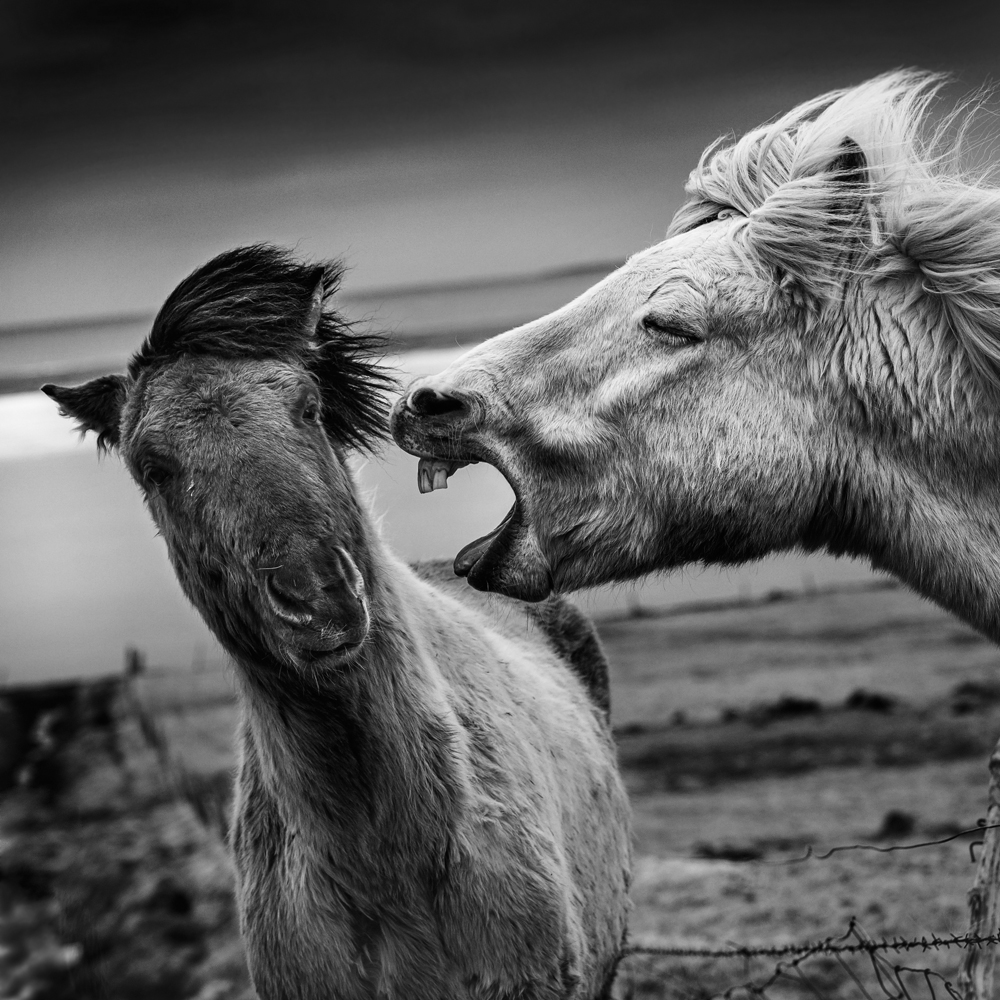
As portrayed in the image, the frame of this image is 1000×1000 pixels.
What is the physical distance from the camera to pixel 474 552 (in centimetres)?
158

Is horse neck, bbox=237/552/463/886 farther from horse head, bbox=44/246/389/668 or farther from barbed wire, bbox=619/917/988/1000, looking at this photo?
barbed wire, bbox=619/917/988/1000

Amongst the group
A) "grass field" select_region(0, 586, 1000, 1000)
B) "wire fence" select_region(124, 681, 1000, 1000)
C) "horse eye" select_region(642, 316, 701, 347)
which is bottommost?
"grass field" select_region(0, 586, 1000, 1000)

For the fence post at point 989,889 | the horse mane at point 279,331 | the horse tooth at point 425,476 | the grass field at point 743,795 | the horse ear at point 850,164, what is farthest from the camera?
the grass field at point 743,795

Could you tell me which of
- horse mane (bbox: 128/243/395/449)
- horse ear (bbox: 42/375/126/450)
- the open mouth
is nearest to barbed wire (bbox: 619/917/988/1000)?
the open mouth

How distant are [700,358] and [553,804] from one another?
1676 millimetres

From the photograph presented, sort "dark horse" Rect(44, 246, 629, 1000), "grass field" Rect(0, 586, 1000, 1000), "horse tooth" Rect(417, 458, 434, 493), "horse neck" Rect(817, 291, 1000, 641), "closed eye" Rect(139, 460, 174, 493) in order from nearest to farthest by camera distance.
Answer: "horse neck" Rect(817, 291, 1000, 641) → "horse tooth" Rect(417, 458, 434, 493) → "dark horse" Rect(44, 246, 629, 1000) → "closed eye" Rect(139, 460, 174, 493) → "grass field" Rect(0, 586, 1000, 1000)

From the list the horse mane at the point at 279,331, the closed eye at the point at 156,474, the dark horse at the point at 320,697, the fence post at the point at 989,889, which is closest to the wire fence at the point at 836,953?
the fence post at the point at 989,889

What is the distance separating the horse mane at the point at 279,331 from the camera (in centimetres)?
246

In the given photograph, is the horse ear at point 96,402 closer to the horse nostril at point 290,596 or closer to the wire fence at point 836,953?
the horse nostril at point 290,596

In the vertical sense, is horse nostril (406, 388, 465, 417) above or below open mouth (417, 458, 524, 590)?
above

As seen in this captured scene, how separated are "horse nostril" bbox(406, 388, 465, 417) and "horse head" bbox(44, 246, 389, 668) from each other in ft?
2.38

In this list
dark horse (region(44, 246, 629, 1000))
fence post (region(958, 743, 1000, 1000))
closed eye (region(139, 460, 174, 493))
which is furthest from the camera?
fence post (region(958, 743, 1000, 1000))

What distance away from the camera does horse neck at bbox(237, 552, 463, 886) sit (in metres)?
2.34

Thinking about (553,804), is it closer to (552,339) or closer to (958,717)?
(552,339)
